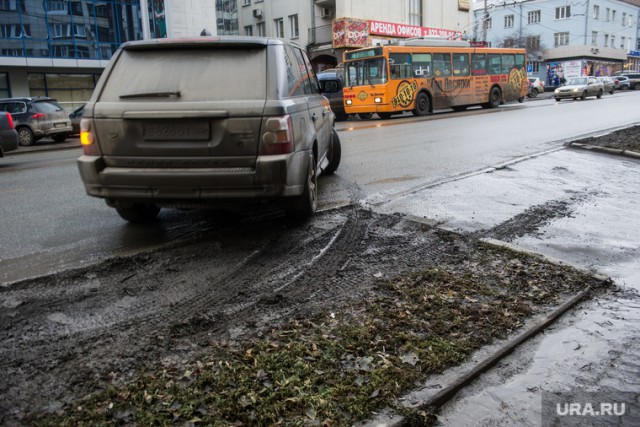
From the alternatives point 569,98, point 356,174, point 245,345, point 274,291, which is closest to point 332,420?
point 245,345

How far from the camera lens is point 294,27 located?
141ft

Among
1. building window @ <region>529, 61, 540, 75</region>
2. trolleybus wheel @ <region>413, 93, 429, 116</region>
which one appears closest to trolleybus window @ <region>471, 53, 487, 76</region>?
trolleybus wheel @ <region>413, 93, 429, 116</region>

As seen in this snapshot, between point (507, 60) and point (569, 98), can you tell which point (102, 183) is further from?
point (569, 98)

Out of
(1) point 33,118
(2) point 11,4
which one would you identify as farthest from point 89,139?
(2) point 11,4

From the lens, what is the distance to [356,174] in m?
8.88

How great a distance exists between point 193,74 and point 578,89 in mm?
36480

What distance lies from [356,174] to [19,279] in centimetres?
554

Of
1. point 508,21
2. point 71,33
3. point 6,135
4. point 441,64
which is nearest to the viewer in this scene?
point 6,135

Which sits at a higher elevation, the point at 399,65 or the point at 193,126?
the point at 399,65

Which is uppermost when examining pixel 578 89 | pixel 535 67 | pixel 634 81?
pixel 535 67

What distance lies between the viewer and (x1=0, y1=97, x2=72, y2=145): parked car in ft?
61.9

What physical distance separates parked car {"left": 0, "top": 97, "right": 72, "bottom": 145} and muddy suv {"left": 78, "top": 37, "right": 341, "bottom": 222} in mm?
15854

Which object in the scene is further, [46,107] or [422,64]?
[422,64]

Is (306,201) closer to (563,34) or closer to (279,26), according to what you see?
(279,26)
